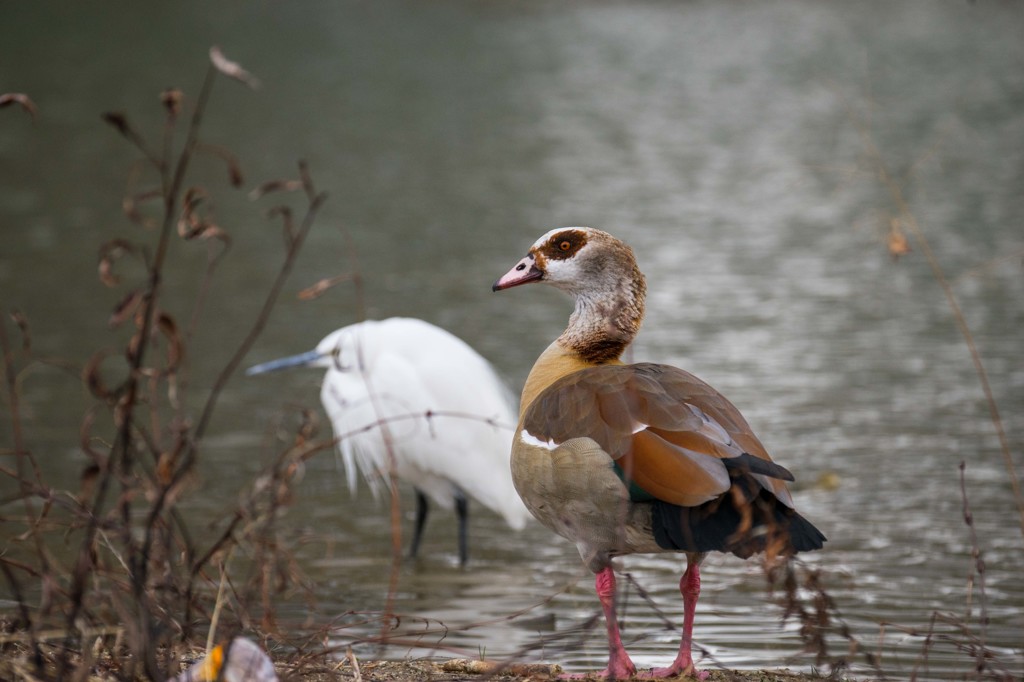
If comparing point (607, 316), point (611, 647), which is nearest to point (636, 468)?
point (611, 647)

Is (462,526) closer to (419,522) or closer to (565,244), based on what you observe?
(419,522)

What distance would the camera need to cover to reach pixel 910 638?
5.24m

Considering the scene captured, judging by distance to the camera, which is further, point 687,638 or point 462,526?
point 462,526

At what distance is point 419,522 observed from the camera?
704 cm

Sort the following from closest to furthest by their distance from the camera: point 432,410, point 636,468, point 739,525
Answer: point 739,525 < point 636,468 < point 432,410

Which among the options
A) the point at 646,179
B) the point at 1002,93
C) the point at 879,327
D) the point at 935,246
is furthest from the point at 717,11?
the point at 879,327

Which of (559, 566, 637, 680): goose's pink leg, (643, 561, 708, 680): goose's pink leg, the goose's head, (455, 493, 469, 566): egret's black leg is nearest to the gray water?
(455, 493, 469, 566): egret's black leg

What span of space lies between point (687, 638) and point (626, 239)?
11013mm

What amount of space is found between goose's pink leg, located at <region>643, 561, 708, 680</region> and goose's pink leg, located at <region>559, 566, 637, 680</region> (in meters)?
0.10

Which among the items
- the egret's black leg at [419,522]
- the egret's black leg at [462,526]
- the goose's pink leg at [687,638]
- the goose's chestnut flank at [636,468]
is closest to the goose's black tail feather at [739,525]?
the goose's chestnut flank at [636,468]

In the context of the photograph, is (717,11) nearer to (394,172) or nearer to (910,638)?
(394,172)

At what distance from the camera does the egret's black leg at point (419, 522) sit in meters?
6.94

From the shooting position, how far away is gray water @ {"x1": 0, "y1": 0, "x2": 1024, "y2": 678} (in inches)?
240

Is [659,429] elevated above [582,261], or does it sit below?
below
